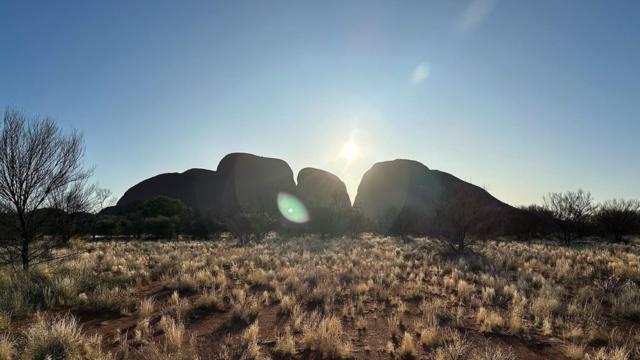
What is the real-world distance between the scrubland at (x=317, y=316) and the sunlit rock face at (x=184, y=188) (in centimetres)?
9303

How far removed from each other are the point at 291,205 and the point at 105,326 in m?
83.6

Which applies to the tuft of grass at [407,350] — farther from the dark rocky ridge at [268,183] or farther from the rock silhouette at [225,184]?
the rock silhouette at [225,184]

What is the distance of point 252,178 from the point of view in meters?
105

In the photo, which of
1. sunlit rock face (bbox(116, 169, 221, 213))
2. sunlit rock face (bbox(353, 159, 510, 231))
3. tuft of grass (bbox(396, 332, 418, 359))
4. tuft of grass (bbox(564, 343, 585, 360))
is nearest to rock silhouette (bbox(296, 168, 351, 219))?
sunlit rock face (bbox(353, 159, 510, 231))

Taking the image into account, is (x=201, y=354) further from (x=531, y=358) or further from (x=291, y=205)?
(x=291, y=205)

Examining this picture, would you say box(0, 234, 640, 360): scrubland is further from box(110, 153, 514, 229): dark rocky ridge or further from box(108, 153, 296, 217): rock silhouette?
box(108, 153, 296, 217): rock silhouette

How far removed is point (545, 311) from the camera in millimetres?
8148

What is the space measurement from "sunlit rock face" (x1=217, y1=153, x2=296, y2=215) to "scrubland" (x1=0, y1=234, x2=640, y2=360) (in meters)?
85.0

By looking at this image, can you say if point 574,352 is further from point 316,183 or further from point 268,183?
point 268,183

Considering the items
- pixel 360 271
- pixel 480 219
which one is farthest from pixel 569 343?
pixel 480 219

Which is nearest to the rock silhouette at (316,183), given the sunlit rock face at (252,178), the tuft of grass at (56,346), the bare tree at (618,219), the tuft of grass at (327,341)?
the sunlit rock face at (252,178)

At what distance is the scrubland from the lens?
5805 mm

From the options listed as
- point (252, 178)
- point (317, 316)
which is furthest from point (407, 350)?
point (252, 178)

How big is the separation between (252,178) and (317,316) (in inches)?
3886
